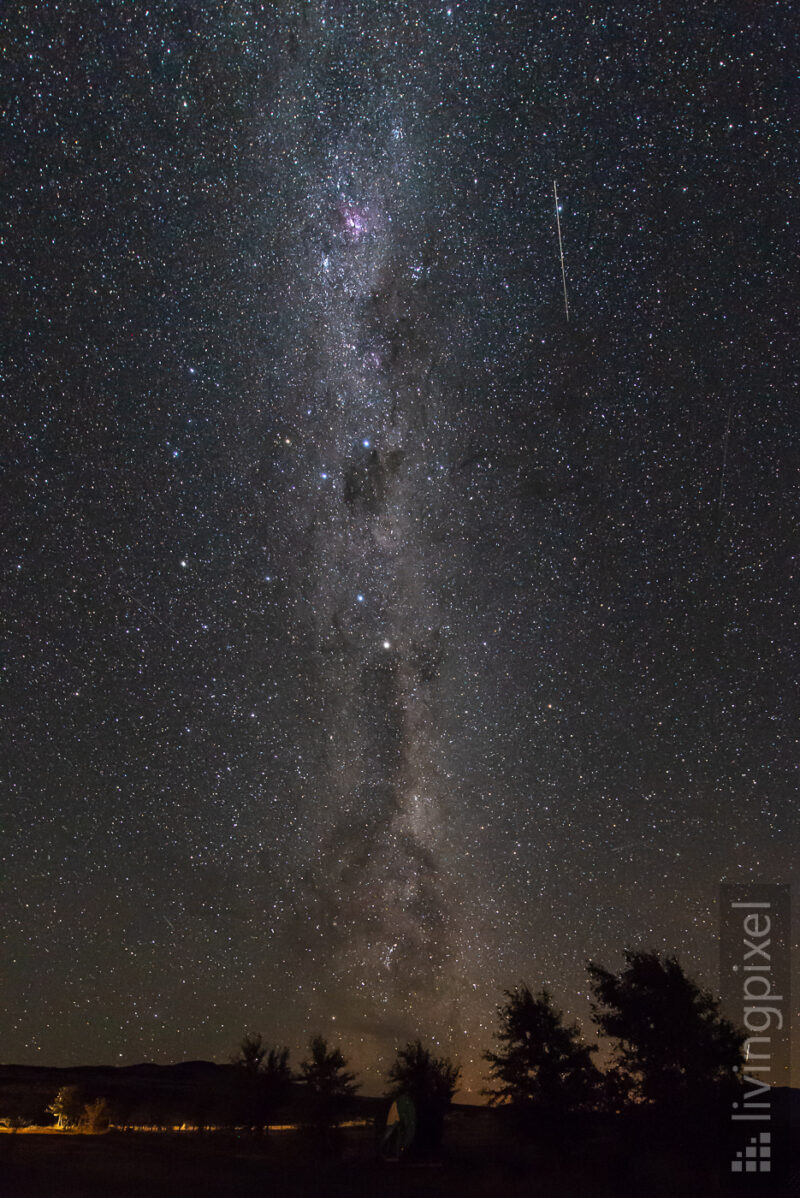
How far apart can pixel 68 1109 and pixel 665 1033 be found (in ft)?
61.9

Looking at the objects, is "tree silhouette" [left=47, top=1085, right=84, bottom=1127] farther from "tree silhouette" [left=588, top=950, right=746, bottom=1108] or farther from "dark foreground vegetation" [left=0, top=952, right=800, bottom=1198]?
"tree silhouette" [left=588, top=950, right=746, bottom=1108]

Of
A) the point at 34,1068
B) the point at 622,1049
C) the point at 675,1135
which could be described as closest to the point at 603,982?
the point at 622,1049

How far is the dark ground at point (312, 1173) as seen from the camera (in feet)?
48.4

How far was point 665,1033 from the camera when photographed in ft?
58.3

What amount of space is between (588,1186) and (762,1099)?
146 inches

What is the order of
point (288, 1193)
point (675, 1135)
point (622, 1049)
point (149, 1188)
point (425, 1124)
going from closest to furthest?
point (149, 1188) < point (288, 1193) < point (675, 1135) < point (622, 1049) < point (425, 1124)

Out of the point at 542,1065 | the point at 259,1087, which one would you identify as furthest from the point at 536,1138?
the point at 259,1087

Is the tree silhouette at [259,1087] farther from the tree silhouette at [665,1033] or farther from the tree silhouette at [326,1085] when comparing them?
the tree silhouette at [665,1033]

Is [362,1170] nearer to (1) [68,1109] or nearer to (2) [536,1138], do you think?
(2) [536,1138]

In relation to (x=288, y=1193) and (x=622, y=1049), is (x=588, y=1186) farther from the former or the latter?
(x=288, y=1193)

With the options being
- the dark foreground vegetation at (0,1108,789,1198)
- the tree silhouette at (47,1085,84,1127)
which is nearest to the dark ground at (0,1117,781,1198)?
the dark foreground vegetation at (0,1108,789,1198)

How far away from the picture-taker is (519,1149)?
20234mm

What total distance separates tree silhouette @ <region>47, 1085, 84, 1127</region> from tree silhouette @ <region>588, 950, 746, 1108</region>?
16900mm

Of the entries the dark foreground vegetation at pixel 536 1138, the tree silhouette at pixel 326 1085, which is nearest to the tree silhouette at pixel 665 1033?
the dark foreground vegetation at pixel 536 1138
